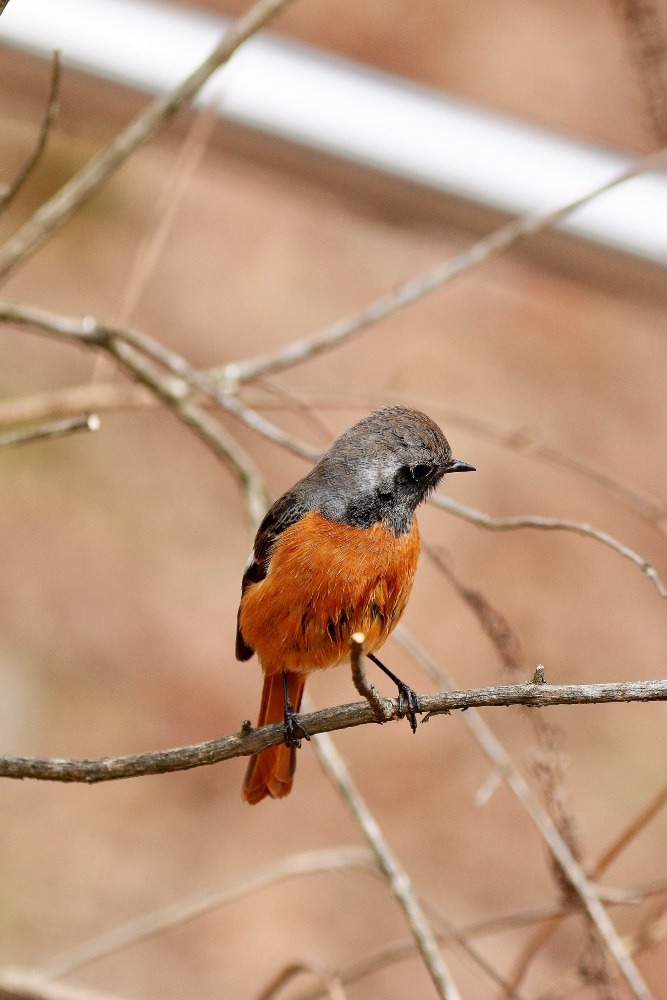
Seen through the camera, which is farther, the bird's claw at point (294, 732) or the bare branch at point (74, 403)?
the bare branch at point (74, 403)

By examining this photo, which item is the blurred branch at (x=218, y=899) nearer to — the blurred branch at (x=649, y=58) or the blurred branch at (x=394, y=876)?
the blurred branch at (x=394, y=876)

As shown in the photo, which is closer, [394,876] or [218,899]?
[394,876]

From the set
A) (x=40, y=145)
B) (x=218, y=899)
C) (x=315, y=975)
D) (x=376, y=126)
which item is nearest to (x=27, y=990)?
(x=218, y=899)

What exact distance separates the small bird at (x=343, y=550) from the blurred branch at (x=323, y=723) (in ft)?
1.90

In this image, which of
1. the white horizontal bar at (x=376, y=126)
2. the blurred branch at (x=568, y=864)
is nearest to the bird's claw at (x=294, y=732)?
the blurred branch at (x=568, y=864)

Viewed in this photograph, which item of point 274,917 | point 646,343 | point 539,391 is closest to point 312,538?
point 274,917

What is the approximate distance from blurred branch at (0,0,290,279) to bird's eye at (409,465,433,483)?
110cm

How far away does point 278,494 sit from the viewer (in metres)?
7.59

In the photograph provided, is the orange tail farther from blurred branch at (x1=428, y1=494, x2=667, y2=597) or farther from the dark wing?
blurred branch at (x1=428, y1=494, x2=667, y2=597)

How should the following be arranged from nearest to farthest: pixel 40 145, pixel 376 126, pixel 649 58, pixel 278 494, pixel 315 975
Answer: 1. pixel 649 58
2. pixel 40 145
3. pixel 315 975
4. pixel 376 126
5. pixel 278 494

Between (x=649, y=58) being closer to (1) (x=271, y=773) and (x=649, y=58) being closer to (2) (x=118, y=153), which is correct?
(2) (x=118, y=153)

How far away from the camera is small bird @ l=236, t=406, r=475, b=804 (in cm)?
310

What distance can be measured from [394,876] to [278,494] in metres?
4.84

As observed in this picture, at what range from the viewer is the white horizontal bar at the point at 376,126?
5141 millimetres
